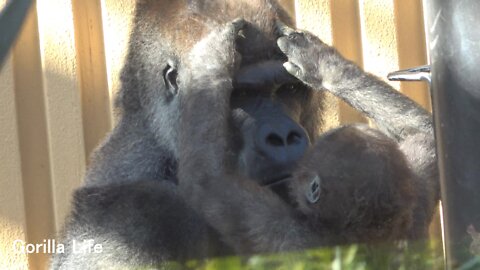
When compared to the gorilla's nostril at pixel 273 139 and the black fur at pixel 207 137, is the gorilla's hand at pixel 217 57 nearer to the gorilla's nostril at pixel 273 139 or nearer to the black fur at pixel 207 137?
the black fur at pixel 207 137

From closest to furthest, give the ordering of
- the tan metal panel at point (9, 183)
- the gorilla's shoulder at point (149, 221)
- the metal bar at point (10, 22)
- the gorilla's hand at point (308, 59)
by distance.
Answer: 1. the metal bar at point (10, 22)
2. the gorilla's shoulder at point (149, 221)
3. the gorilla's hand at point (308, 59)
4. the tan metal panel at point (9, 183)

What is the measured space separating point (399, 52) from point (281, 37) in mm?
1489

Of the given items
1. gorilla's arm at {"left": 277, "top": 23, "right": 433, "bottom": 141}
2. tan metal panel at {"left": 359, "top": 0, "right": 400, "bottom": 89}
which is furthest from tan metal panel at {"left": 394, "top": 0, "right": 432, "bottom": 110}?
gorilla's arm at {"left": 277, "top": 23, "right": 433, "bottom": 141}

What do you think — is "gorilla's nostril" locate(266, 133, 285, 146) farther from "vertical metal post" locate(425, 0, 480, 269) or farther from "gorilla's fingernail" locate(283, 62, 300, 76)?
"vertical metal post" locate(425, 0, 480, 269)

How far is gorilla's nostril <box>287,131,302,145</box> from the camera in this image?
3.01m

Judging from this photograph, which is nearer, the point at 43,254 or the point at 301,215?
the point at 301,215

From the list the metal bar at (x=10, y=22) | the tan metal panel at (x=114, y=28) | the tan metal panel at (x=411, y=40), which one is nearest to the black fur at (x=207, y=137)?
the tan metal panel at (x=114, y=28)

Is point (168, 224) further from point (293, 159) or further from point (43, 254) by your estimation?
point (43, 254)

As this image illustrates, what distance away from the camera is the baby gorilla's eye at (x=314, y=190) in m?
2.89

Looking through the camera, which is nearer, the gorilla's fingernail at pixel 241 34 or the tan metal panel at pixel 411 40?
the gorilla's fingernail at pixel 241 34

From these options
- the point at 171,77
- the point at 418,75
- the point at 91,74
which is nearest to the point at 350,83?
the point at 171,77

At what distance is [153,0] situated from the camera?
345 cm

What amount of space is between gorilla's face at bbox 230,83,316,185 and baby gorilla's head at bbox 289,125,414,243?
78 mm

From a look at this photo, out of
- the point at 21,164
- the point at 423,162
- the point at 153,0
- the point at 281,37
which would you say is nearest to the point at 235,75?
the point at 281,37
